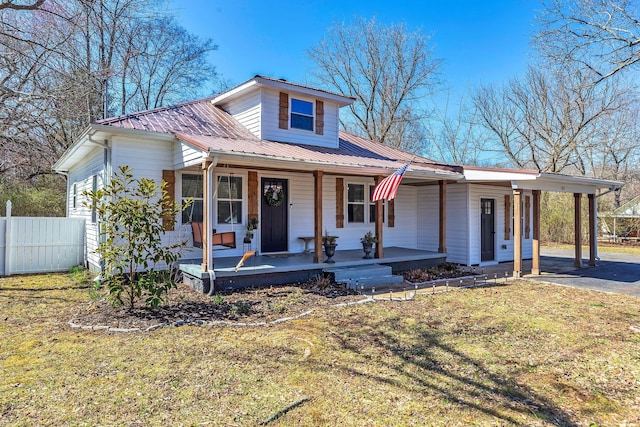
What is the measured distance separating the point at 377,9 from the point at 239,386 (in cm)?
2386

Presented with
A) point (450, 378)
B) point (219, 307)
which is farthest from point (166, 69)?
point (450, 378)

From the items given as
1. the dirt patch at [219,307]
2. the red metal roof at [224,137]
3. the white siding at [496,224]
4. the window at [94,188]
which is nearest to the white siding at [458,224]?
the white siding at [496,224]

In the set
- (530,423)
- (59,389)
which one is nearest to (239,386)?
(59,389)

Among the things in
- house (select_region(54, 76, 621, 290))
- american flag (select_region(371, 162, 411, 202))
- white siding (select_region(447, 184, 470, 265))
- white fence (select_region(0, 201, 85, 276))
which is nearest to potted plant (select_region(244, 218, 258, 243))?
house (select_region(54, 76, 621, 290))

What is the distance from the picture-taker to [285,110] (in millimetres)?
10195

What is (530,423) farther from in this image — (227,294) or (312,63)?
(312,63)

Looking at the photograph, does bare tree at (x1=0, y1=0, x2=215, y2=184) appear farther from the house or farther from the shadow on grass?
the shadow on grass

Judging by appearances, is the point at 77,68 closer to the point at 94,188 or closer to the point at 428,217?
the point at 94,188

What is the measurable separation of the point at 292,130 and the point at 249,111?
1.27 m

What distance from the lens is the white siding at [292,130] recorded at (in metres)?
9.88

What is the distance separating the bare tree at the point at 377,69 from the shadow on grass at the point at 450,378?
2067 cm

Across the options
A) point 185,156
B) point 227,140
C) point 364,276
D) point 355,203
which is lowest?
point 364,276

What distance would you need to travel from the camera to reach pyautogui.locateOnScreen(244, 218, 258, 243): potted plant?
9.23m

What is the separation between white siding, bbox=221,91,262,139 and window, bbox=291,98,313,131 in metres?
0.99
